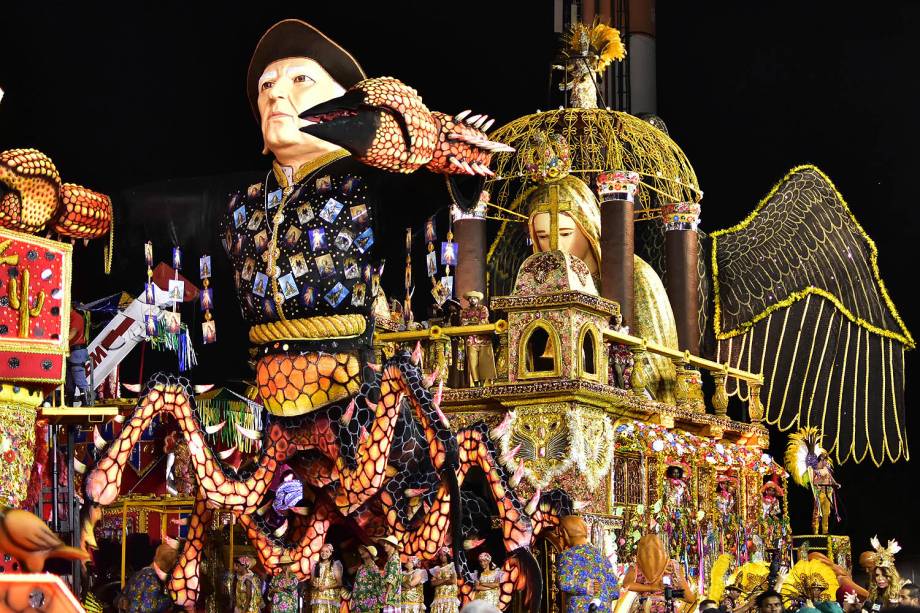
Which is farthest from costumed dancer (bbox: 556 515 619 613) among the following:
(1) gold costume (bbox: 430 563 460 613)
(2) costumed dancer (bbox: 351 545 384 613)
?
(2) costumed dancer (bbox: 351 545 384 613)

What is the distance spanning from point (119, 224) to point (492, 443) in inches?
100

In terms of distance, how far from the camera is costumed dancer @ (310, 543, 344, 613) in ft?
29.0

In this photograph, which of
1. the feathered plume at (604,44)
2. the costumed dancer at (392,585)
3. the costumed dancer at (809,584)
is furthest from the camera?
the feathered plume at (604,44)

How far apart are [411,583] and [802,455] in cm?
568

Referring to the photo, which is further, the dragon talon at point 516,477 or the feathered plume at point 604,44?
the feathered plume at point 604,44

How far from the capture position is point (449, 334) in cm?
1082

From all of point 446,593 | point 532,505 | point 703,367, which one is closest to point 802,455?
point 703,367

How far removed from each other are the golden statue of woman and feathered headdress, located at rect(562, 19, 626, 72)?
1169 mm

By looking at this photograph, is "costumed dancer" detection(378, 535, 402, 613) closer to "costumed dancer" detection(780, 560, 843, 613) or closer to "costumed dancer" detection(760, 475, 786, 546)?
"costumed dancer" detection(780, 560, 843, 613)

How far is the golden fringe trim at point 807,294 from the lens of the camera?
13609 mm

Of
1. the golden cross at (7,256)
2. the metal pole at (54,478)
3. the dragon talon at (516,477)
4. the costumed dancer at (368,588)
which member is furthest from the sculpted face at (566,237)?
the golden cross at (7,256)

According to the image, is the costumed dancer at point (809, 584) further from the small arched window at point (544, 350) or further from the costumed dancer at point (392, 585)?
the costumed dancer at point (392, 585)

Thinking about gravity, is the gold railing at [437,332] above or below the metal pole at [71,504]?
above

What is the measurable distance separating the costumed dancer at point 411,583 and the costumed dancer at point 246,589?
93cm
